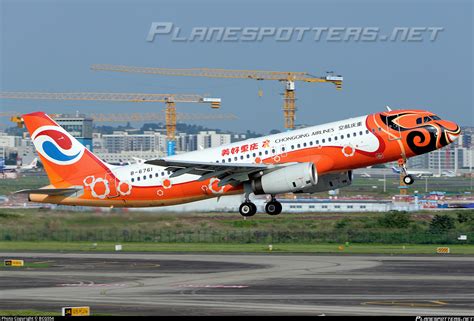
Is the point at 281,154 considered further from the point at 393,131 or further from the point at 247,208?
the point at 393,131

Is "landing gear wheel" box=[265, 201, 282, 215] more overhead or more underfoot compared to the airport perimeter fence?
more overhead

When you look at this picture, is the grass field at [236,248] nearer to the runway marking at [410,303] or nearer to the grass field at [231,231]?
the grass field at [231,231]

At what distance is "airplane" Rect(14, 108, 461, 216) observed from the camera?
2493 inches

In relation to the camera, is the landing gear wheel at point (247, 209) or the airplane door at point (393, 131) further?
the landing gear wheel at point (247, 209)

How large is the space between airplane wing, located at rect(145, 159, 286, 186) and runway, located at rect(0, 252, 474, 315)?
647 centimetres

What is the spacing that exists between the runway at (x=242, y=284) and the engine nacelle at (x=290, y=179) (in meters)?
5.72

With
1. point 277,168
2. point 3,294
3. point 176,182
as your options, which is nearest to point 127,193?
point 176,182

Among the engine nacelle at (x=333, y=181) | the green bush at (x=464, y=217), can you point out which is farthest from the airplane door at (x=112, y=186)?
the green bush at (x=464, y=217)

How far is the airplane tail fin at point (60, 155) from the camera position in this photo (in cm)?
7088

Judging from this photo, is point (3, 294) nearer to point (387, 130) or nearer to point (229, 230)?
point (387, 130)

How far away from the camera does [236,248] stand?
89.4 meters

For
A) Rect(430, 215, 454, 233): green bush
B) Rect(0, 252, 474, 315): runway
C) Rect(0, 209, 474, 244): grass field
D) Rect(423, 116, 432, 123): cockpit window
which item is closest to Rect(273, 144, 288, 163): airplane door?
Rect(0, 252, 474, 315): runway

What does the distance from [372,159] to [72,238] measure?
41.2 metres

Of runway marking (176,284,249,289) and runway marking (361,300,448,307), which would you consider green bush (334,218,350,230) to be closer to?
runway marking (176,284,249,289)
